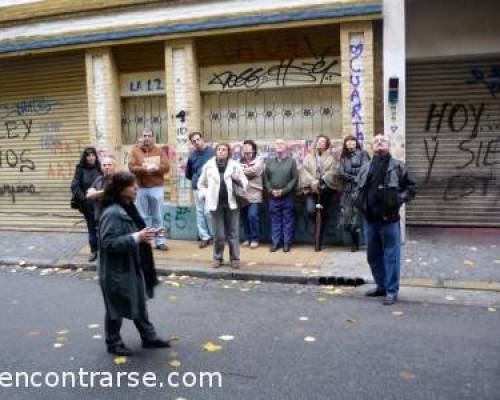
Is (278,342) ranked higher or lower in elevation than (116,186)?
lower

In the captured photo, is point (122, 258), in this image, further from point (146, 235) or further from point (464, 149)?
point (464, 149)

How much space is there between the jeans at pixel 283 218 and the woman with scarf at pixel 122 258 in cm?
462

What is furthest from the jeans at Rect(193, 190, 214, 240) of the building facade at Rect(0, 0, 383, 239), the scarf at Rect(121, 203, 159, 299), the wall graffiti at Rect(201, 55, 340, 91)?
the scarf at Rect(121, 203, 159, 299)

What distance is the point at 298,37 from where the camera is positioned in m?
10.6

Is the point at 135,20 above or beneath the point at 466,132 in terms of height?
above

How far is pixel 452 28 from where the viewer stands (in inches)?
424

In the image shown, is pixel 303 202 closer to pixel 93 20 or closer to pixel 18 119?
pixel 93 20

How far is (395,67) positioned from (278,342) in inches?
224

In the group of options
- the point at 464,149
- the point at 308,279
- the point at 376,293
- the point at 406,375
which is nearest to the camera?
the point at 406,375

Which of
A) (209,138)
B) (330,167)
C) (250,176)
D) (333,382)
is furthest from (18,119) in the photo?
(333,382)

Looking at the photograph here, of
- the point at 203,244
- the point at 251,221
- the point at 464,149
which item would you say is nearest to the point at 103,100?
the point at 203,244

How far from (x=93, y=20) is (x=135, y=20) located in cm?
89

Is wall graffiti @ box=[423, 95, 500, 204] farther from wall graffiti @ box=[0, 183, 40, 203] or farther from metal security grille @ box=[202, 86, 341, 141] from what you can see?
wall graffiti @ box=[0, 183, 40, 203]

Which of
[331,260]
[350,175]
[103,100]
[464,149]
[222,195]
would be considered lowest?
[331,260]
